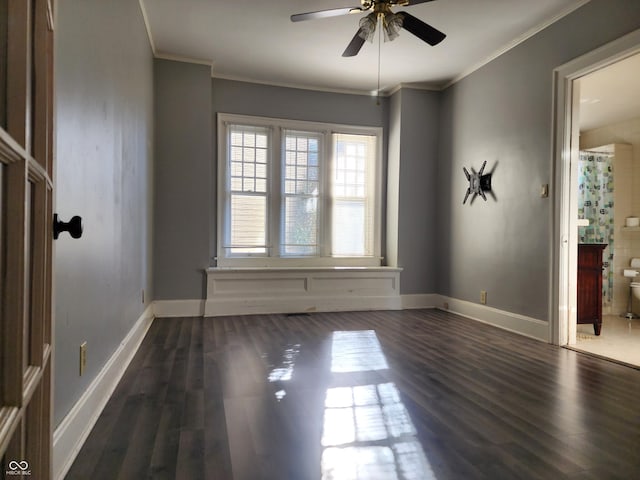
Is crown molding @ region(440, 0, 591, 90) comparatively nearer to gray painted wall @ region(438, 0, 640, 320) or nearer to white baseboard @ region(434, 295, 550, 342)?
gray painted wall @ region(438, 0, 640, 320)

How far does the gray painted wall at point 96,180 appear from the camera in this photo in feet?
5.15

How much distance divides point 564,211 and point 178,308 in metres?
4.05

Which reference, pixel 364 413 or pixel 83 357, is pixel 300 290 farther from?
pixel 83 357

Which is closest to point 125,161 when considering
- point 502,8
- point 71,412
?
point 71,412

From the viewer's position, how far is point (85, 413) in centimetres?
186

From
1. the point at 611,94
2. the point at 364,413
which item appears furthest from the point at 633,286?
the point at 364,413

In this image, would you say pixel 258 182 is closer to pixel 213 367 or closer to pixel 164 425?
pixel 213 367

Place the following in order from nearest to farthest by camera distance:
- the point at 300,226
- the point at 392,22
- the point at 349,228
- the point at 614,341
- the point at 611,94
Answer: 1. the point at 392,22
2. the point at 614,341
3. the point at 611,94
4. the point at 300,226
5. the point at 349,228

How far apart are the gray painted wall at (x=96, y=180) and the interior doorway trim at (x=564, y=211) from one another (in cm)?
350

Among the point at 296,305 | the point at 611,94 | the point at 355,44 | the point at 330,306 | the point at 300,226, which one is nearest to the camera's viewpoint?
the point at 355,44

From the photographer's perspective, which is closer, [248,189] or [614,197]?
[248,189]

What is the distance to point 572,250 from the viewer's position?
144 inches

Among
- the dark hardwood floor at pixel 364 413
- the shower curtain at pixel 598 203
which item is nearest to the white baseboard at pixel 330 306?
the dark hardwood floor at pixel 364 413

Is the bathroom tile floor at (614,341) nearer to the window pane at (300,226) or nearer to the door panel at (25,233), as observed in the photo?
the window pane at (300,226)
